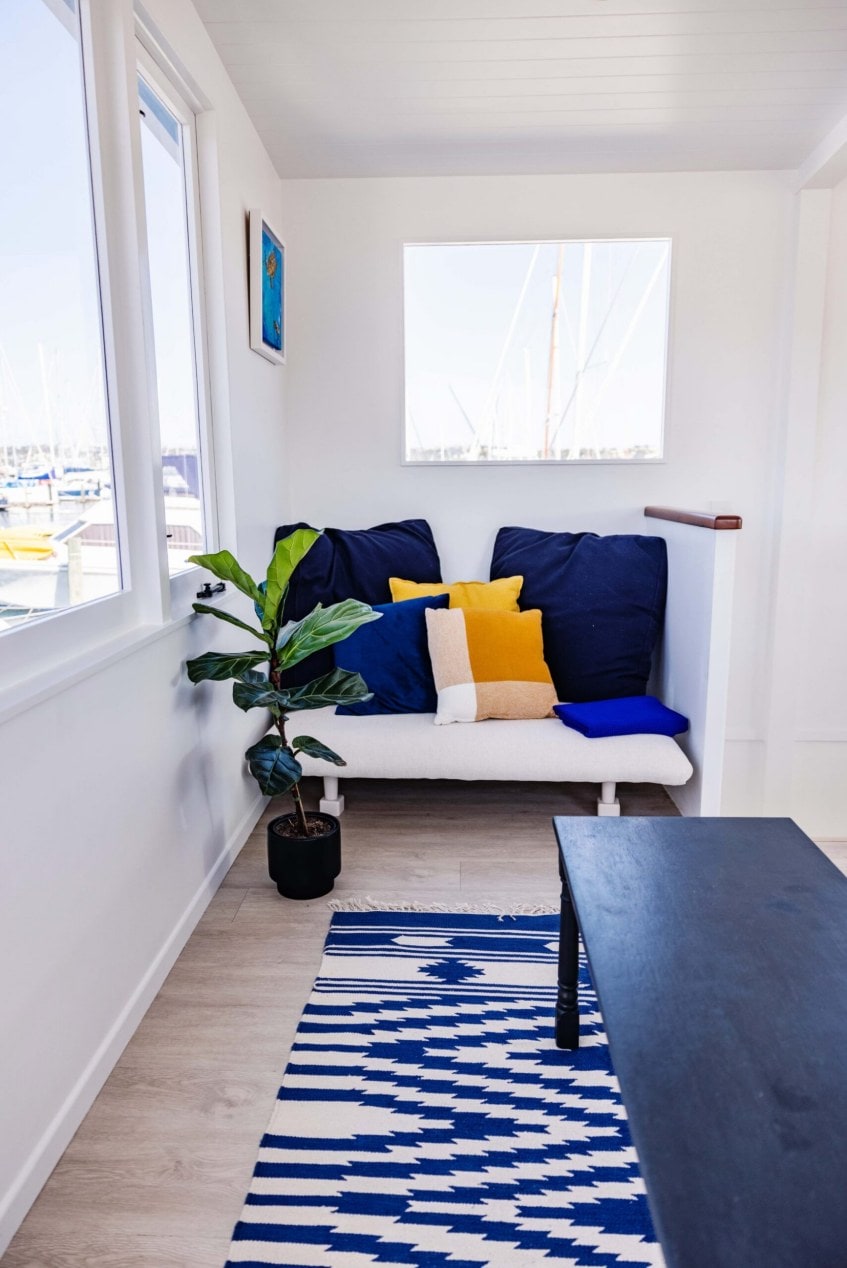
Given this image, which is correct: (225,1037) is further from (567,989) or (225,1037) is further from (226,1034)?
(567,989)

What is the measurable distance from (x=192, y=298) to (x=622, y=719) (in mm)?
1784

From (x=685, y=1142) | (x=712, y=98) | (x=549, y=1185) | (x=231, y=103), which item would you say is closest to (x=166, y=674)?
(x=549, y=1185)

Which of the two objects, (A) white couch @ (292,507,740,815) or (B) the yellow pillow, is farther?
(B) the yellow pillow

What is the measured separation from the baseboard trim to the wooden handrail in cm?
173

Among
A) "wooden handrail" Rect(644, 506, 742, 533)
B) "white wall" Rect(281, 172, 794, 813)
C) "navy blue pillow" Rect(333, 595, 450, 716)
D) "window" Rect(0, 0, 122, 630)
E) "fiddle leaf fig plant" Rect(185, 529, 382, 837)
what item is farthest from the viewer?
"white wall" Rect(281, 172, 794, 813)

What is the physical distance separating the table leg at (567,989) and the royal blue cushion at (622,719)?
1014mm

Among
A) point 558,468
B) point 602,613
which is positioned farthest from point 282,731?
point 558,468

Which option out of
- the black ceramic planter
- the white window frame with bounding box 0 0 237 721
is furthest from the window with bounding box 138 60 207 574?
the black ceramic planter

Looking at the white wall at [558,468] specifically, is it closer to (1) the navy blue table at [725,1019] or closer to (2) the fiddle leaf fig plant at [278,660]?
(2) the fiddle leaf fig plant at [278,660]

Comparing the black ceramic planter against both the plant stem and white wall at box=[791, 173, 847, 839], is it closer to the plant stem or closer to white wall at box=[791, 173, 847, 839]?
the plant stem

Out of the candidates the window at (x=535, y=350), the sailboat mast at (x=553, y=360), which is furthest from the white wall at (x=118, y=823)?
the sailboat mast at (x=553, y=360)

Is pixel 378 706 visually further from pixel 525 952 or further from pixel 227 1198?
pixel 227 1198

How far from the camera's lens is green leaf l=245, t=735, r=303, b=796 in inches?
78.7

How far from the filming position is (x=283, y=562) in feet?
6.71
